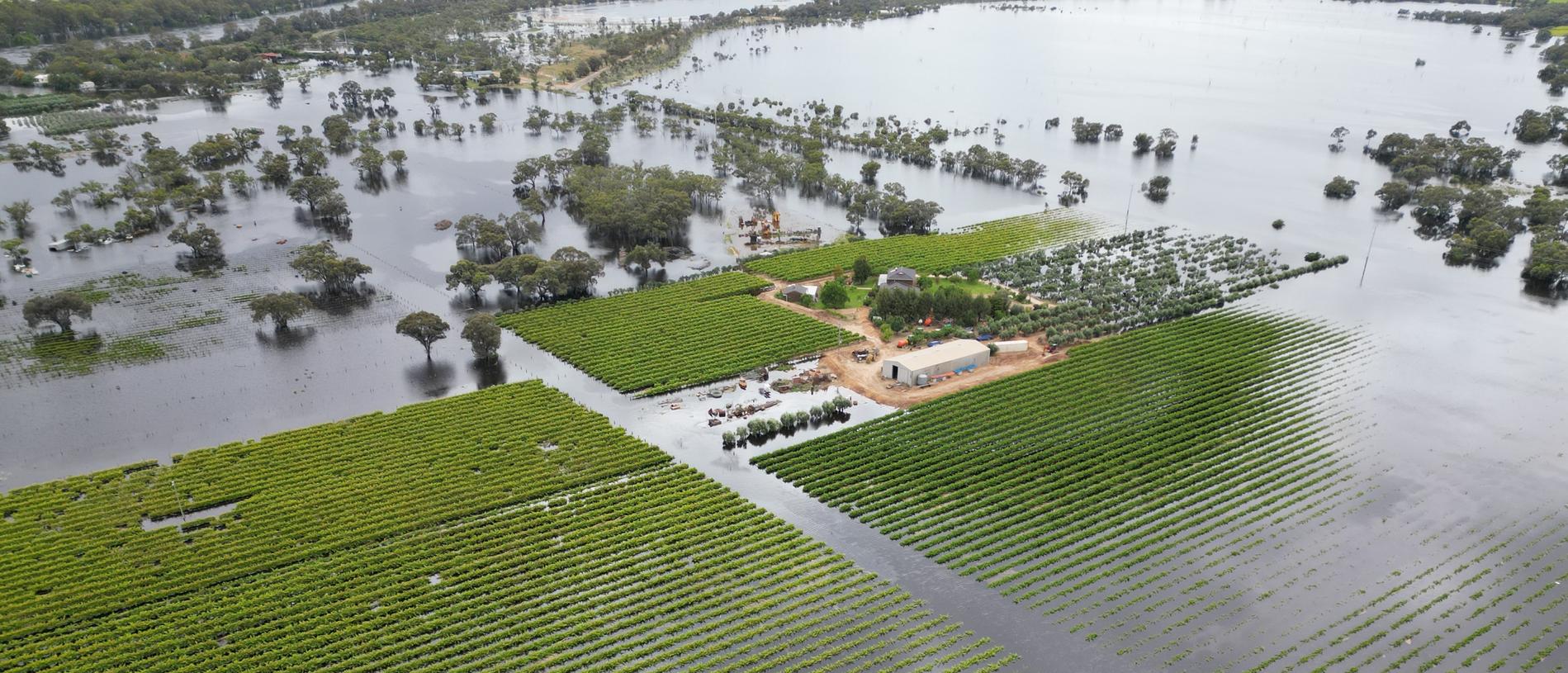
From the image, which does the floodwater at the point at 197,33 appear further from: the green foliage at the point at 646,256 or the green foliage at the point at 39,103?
the green foliage at the point at 646,256

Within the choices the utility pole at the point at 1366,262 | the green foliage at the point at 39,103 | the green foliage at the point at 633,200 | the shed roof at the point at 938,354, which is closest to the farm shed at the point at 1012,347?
the shed roof at the point at 938,354

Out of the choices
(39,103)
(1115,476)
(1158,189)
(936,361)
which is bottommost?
(1115,476)

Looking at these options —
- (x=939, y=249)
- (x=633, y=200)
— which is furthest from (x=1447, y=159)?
(x=633, y=200)

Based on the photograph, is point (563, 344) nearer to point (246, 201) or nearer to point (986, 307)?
point (986, 307)

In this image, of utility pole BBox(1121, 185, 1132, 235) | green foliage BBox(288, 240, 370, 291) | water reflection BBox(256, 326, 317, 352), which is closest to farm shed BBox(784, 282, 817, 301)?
green foliage BBox(288, 240, 370, 291)

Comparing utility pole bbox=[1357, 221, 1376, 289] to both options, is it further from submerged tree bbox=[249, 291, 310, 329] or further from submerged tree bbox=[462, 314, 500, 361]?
submerged tree bbox=[249, 291, 310, 329]

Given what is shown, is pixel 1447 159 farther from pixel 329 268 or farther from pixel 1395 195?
pixel 329 268
